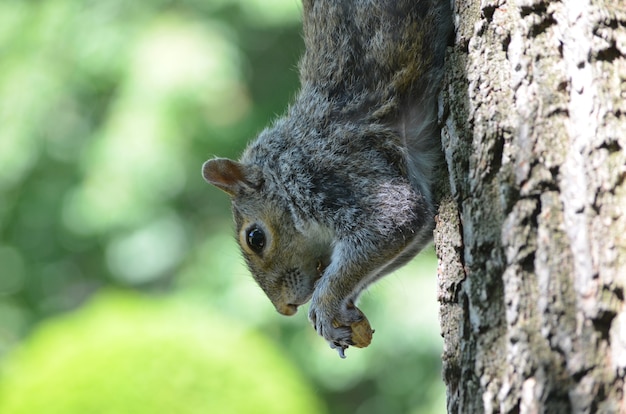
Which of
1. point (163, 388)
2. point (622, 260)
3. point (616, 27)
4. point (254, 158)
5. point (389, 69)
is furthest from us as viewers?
point (163, 388)

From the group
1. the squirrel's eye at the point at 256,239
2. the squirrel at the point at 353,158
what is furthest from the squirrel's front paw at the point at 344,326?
the squirrel's eye at the point at 256,239

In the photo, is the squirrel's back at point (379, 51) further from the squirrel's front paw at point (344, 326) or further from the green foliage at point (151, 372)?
the green foliage at point (151, 372)

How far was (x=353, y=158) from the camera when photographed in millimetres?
2268

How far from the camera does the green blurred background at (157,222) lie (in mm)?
3801

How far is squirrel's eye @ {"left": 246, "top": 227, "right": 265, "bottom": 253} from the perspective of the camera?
262 cm

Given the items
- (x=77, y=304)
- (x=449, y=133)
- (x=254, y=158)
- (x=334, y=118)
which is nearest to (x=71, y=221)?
(x=77, y=304)

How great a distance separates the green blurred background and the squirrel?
1.39 metres

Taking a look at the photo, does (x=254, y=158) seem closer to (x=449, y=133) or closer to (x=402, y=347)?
(x=449, y=133)

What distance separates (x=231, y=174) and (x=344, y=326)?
2.08ft

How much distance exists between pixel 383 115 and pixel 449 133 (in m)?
0.49

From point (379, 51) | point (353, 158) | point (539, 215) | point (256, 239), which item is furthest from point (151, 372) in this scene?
point (539, 215)

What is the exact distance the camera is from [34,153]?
5859 mm

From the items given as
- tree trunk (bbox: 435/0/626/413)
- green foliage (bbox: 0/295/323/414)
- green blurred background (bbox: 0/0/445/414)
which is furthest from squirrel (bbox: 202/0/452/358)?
green blurred background (bbox: 0/0/445/414)

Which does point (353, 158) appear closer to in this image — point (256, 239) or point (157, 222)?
point (256, 239)
